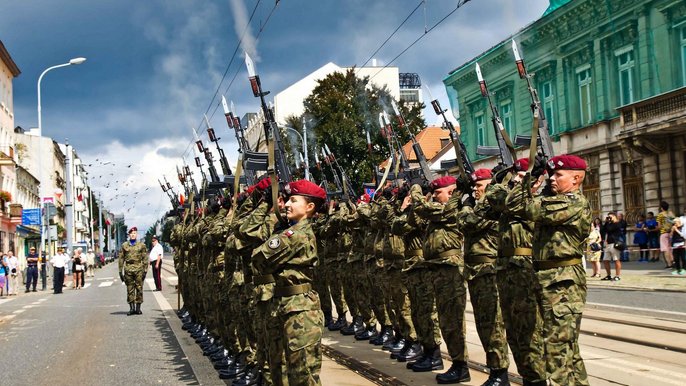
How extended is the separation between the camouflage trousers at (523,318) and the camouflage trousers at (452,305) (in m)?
0.94

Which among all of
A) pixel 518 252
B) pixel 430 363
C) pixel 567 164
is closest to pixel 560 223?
pixel 567 164

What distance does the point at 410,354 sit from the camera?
8492 mm

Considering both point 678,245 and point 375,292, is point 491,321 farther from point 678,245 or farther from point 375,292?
point 678,245

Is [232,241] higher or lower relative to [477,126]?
lower

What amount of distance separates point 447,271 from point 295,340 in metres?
2.56

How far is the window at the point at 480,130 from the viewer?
33938 millimetres

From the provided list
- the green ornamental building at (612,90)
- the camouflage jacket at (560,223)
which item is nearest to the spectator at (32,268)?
the green ornamental building at (612,90)

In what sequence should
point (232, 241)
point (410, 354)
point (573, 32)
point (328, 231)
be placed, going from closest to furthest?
point (232, 241) < point (410, 354) < point (328, 231) < point (573, 32)

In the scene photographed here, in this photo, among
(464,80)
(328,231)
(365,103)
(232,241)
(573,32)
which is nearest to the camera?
(232,241)

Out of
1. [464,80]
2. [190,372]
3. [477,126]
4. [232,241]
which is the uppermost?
[464,80]

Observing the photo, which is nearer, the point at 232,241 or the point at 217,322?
the point at 232,241

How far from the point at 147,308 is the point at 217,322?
8614 mm

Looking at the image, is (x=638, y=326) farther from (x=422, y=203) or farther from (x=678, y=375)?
(x=422, y=203)

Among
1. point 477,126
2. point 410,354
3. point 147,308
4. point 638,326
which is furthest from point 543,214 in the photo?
point 477,126
